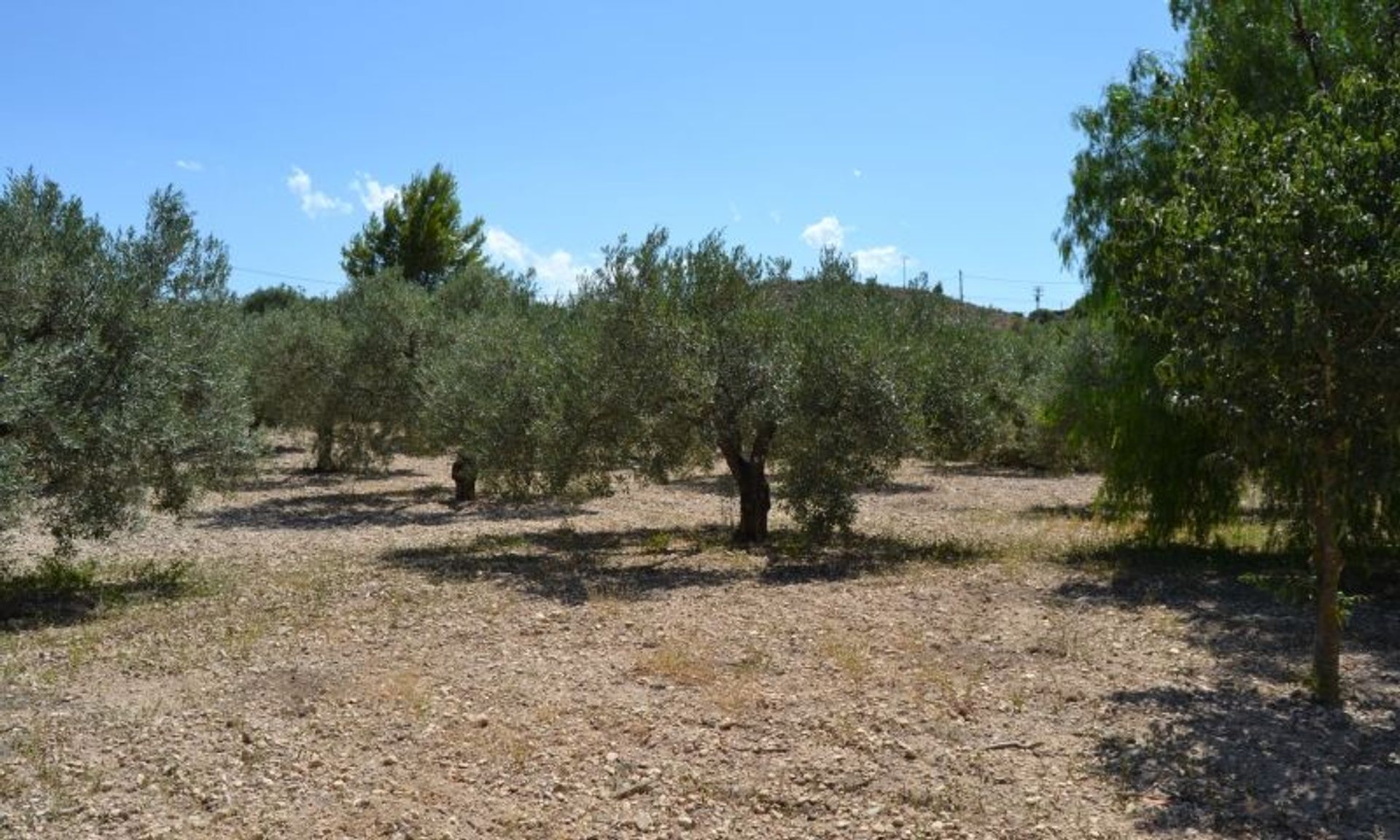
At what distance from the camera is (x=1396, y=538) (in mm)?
12945

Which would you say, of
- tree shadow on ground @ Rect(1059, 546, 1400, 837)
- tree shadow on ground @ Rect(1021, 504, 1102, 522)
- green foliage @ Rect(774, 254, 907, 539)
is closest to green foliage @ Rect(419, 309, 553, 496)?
green foliage @ Rect(774, 254, 907, 539)

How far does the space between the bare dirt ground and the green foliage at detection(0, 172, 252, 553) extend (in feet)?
4.09

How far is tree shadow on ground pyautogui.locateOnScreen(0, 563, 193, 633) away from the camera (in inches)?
448

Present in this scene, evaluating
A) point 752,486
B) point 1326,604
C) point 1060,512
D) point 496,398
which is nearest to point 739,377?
point 752,486

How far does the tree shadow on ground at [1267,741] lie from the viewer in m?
6.11

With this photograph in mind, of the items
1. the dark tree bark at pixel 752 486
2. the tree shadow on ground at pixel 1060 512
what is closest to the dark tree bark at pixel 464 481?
the dark tree bark at pixel 752 486

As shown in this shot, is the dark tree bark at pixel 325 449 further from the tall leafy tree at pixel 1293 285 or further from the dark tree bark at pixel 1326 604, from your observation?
the dark tree bark at pixel 1326 604

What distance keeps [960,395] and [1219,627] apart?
262 inches

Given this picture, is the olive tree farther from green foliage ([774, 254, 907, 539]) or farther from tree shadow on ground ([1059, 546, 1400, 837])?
tree shadow on ground ([1059, 546, 1400, 837])

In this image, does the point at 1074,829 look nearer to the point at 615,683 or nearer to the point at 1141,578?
the point at 615,683

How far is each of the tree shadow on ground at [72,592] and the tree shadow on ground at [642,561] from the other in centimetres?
273

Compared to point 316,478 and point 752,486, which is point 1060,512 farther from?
point 316,478

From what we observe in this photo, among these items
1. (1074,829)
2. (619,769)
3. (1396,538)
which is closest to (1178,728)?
(1074,829)

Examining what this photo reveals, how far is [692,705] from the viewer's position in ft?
26.3
